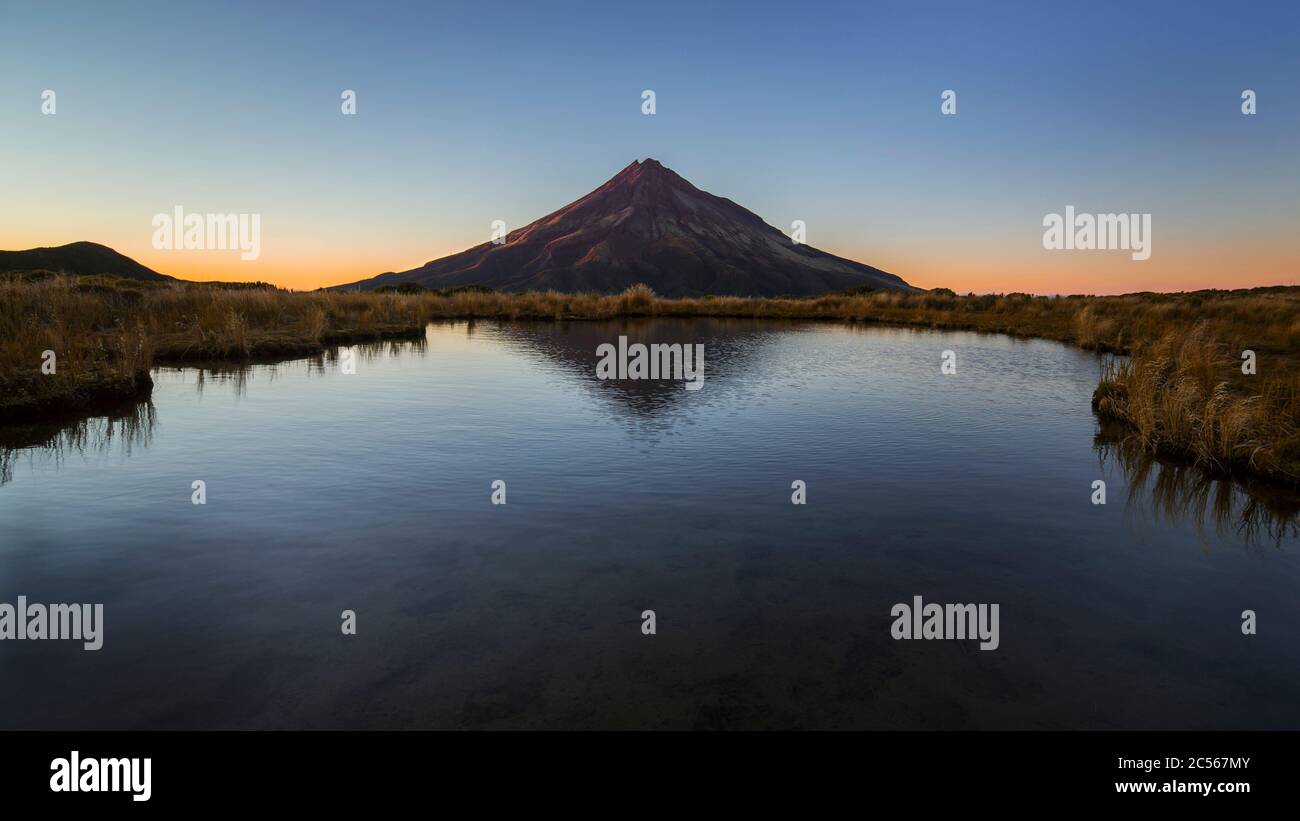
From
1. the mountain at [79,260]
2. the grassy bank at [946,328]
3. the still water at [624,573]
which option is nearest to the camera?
the still water at [624,573]

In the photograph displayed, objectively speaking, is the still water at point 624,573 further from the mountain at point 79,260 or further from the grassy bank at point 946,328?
the mountain at point 79,260

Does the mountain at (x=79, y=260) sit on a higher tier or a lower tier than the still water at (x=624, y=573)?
higher

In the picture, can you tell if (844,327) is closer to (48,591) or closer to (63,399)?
(63,399)

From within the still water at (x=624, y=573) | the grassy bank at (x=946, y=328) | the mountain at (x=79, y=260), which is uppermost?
the mountain at (x=79, y=260)

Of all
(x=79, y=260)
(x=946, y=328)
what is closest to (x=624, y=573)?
(x=946, y=328)

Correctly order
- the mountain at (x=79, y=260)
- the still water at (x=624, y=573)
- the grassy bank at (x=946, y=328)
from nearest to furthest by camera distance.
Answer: the still water at (x=624, y=573) < the grassy bank at (x=946, y=328) < the mountain at (x=79, y=260)

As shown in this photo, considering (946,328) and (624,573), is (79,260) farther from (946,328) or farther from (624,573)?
(624,573)

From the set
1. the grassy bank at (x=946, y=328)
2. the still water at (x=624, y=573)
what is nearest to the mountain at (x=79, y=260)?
the grassy bank at (x=946, y=328)
